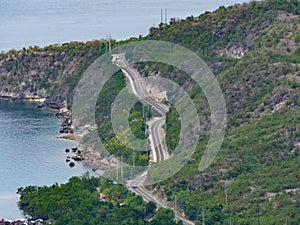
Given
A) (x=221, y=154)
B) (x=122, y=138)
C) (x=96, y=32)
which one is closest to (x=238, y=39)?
(x=122, y=138)

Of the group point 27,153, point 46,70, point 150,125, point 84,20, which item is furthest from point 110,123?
point 84,20

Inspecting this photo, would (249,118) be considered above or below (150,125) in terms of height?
above

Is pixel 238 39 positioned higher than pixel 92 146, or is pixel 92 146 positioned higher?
pixel 238 39

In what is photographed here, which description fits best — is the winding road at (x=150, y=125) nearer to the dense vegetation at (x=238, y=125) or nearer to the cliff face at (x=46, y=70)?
the dense vegetation at (x=238, y=125)

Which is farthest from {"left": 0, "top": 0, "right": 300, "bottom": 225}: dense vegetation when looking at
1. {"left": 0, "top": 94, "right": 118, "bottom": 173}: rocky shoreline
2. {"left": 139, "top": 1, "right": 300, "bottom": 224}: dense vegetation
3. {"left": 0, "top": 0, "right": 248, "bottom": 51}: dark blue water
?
{"left": 0, "top": 0, "right": 248, "bottom": 51}: dark blue water

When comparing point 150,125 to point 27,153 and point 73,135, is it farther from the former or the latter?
point 73,135

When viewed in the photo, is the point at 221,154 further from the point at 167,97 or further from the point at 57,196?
the point at 167,97

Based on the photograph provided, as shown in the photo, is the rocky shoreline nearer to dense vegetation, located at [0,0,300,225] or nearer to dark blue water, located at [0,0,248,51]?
dense vegetation, located at [0,0,300,225]
